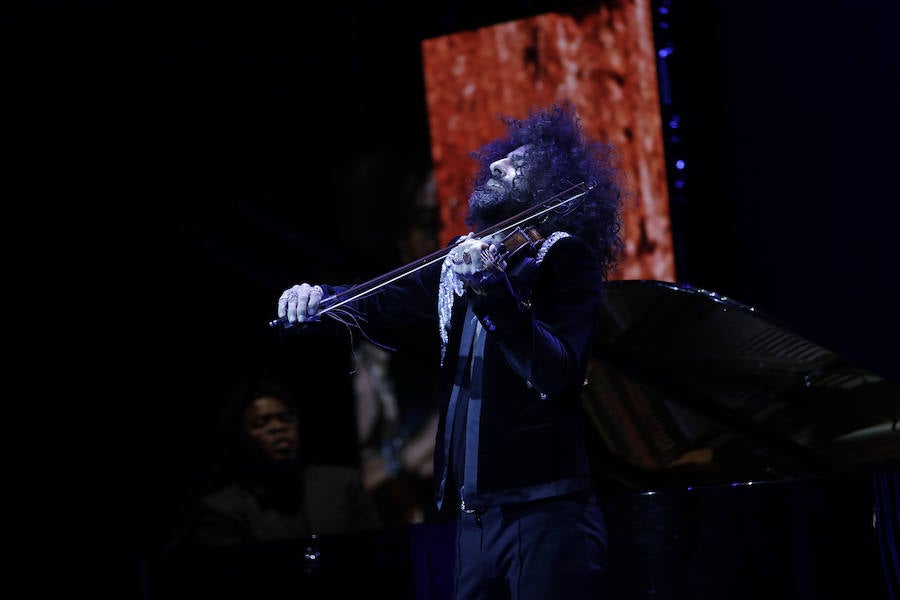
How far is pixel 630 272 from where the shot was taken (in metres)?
4.59

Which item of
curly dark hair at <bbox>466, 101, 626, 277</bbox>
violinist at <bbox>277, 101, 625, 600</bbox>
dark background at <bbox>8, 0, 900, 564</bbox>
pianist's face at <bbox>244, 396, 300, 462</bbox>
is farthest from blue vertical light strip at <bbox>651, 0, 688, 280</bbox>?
violinist at <bbox>277, 101, 625, 600</bbox>

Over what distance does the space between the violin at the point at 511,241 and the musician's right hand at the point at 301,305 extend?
0.5 inches

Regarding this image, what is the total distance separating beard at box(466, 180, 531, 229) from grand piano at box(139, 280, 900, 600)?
3.04 feet

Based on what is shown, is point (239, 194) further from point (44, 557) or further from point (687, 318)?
point (687, 318)

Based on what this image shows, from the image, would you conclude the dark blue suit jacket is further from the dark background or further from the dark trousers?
the dark background

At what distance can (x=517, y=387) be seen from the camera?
1.92 meters

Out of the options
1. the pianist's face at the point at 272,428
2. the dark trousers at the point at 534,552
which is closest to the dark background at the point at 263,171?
the pianist's face at the point at 272,428

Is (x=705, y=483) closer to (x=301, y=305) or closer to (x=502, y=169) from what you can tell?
(x=502, y=169)

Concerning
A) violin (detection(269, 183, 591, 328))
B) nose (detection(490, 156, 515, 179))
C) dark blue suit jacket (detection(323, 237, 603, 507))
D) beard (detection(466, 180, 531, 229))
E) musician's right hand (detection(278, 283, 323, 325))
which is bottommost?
dark blue suit jacket (detection(323, 237, 603, 507))

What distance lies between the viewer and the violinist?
5.82ft

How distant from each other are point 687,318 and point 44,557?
282 centimetres

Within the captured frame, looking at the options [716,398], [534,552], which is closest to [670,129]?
[716,398]

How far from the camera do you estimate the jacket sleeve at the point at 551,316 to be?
174 cm

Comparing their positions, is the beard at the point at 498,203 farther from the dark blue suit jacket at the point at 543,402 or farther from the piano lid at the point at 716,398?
the piano lid at the point at 716,398
